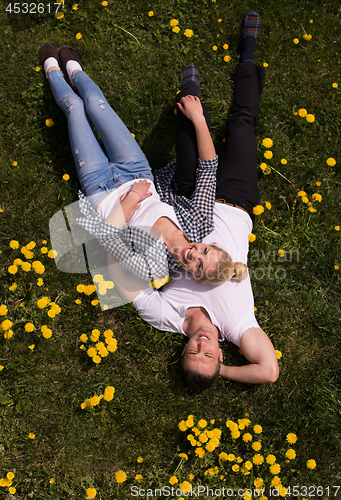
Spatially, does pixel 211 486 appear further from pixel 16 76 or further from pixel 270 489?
pixel 16 76

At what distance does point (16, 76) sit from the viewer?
3.45m

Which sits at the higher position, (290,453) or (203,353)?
(203,353)

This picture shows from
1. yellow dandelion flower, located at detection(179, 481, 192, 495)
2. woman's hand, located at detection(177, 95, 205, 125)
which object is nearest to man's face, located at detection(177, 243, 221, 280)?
woman's hand, located at detection(177, 95, 205, 125)

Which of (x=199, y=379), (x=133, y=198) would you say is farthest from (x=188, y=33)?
(x=199, y=379)

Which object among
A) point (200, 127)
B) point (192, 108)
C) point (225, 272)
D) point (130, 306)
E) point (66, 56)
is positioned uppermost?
point (66, 56)

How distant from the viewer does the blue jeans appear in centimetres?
298

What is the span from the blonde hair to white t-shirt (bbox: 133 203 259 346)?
0.33 ft

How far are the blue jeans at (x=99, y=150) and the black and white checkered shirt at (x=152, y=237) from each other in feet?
0.74

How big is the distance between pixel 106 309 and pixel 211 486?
5.96ft

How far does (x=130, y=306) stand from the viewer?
3.13 metres

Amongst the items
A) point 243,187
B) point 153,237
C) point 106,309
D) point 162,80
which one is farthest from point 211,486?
point 162,80

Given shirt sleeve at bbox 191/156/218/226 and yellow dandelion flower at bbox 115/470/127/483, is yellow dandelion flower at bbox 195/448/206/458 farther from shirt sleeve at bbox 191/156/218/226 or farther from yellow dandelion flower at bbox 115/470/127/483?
shirt sleeve at bbox 191/156/218/226

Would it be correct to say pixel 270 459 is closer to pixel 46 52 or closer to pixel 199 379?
pixel 199 379

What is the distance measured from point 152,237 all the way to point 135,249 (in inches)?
7.5
